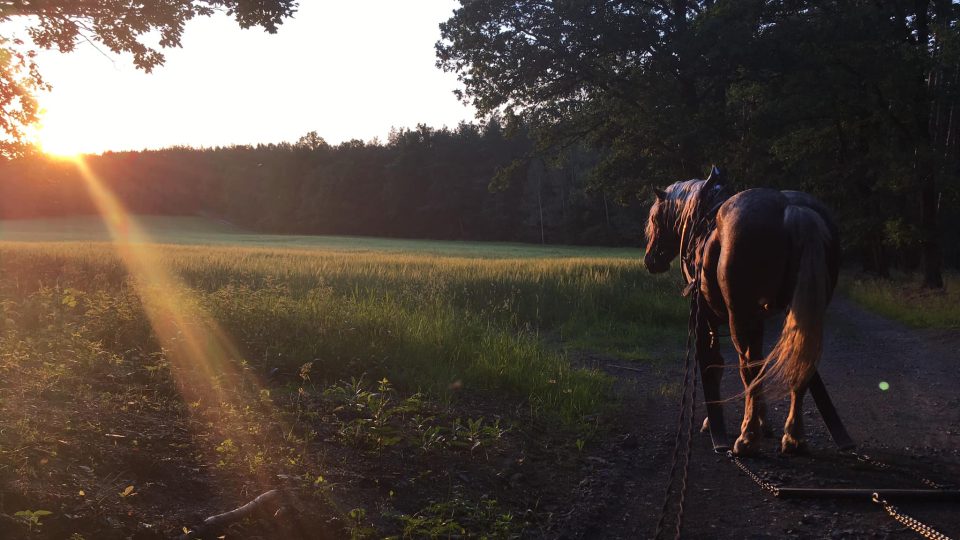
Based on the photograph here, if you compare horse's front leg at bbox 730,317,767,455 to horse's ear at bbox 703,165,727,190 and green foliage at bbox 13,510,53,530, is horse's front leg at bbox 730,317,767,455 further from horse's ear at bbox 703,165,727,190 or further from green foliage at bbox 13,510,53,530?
green foliage at bbox 13,510,53,530

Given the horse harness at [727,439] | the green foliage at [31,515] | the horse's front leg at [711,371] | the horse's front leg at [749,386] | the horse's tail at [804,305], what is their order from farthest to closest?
the horse's front leg at [711,371], the horse's front leg at [749,386], the horse's tail at [804,305], the horse harness at [727,439], the green foliage at [31,515]

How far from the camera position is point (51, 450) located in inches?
110

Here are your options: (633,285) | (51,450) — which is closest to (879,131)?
(633,285)

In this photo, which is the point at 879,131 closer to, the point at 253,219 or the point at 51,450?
the point at 51,450

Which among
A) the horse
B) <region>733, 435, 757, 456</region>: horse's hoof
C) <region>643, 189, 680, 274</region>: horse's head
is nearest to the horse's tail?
the horse

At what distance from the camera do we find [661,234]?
5492mm

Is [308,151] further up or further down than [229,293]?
further up

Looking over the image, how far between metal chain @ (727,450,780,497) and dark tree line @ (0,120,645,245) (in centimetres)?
5517

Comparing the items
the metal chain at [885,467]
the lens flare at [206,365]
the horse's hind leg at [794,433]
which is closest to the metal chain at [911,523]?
the metal chain at [885,467]

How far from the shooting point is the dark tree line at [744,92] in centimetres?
1473

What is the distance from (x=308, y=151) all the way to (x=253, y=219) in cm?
1226

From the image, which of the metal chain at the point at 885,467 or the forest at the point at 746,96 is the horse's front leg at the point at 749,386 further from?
the forest at the point at 746,96

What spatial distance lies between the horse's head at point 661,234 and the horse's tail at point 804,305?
144 cm

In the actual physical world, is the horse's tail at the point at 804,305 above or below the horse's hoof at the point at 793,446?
→ above
